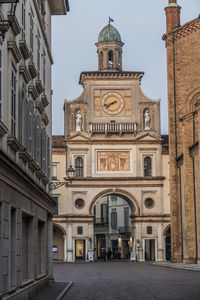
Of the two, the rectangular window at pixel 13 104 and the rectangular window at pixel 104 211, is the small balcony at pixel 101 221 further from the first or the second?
the rectangular window at pixel 13 104

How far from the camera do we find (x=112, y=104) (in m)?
64.0

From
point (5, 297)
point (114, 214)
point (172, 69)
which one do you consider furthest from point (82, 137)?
point (5, 297)

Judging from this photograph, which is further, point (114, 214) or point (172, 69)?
point (114, 214)

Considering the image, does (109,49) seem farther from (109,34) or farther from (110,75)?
(110,75)

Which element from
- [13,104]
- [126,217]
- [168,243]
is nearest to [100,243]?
[126,217]

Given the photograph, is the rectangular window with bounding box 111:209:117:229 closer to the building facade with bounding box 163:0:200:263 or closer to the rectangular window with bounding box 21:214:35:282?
the building facade with bounding box 163:0:200:263

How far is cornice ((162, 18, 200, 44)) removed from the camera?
1943 inches

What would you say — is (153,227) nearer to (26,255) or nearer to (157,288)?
(157,288)

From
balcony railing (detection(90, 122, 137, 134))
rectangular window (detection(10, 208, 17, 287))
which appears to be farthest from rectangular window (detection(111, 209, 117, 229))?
rectangular window (detection(10, 208, 17, 287))

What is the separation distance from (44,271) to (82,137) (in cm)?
3988

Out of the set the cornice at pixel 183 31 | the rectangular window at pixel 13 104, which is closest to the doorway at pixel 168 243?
the cornice at pixel 183 31

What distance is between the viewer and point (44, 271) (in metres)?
23.3

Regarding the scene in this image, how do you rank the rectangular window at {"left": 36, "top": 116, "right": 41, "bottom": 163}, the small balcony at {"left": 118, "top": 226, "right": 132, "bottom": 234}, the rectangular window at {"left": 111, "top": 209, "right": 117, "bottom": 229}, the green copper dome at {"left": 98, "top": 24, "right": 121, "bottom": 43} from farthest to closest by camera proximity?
1. the rectangular window at {"left": 111, "top": 209, "right": 117, "bottom": 229}
2. the small balcony at {"left": 118, "top": 226, "right": 132, "bottom": 234}
3. the green copper dome at {"left": 98, "top": 24, "right": 121, "bottom": 43}
4. the rectangular window at {"left": 36, "top": 116, "right": 41, "bottom": 163}

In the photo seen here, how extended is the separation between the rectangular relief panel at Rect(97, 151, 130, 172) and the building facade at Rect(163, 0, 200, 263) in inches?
554
